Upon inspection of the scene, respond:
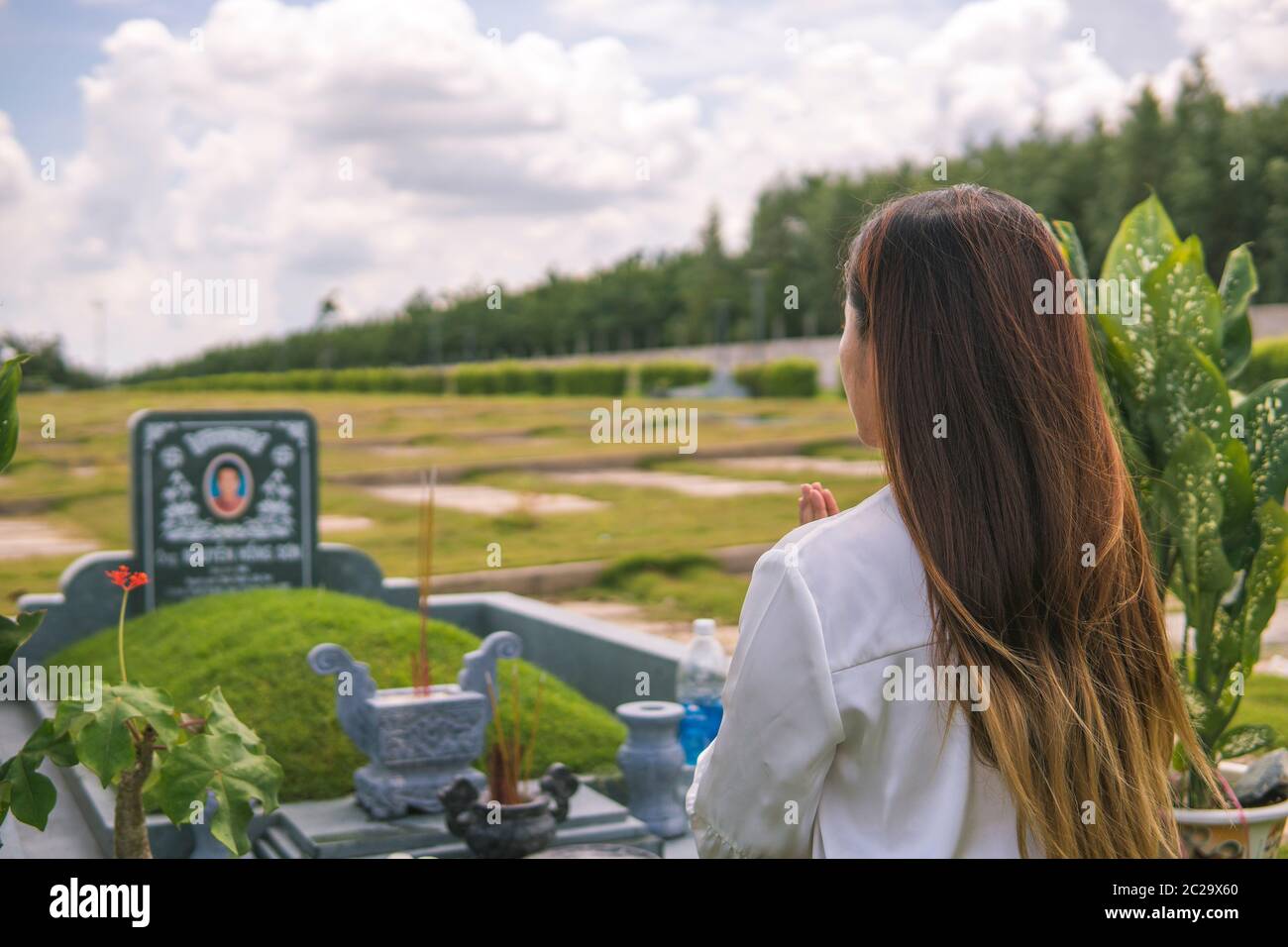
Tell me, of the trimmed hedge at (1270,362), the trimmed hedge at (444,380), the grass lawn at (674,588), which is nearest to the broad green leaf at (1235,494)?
the grass lawn at (674,588)

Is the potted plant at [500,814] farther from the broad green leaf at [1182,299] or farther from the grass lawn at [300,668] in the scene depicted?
the broad green leaf at [1182,299]

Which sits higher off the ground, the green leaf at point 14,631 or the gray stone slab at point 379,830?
the green leaf at point 14,631

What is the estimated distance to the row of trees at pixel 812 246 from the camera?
31688 millimetres

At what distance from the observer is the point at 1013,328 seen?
1.31 m

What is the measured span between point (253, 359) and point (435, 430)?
66.0 meters

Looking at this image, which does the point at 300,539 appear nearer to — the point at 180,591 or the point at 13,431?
the point at 180,591

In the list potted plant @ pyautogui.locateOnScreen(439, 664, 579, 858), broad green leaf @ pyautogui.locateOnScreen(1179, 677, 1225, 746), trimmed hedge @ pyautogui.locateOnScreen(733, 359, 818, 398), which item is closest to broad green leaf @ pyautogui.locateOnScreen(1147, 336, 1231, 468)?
broad green leaf @ pyautogui.locateOnScreen(1179, 677, 1225, 746)

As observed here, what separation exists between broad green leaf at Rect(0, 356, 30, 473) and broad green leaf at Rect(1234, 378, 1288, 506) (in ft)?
9.86

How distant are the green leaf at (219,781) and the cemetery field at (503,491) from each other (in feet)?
10.2

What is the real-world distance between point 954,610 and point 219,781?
1.76 m

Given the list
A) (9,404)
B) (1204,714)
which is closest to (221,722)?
(9,404)
